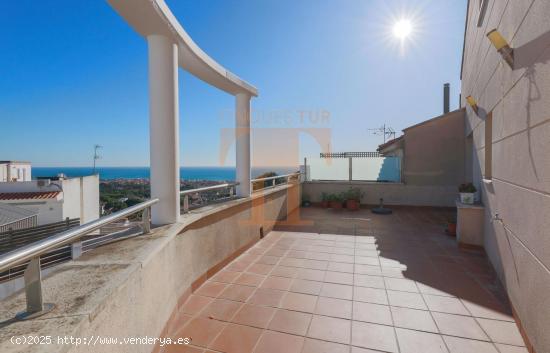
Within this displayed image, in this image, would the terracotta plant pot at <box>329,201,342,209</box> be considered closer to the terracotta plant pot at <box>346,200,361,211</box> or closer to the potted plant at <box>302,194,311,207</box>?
the terracotta plant pot at <box>346,200,361,211</box>

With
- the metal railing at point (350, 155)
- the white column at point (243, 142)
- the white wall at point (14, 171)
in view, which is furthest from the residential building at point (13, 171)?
the metal railing at point (350, 155)

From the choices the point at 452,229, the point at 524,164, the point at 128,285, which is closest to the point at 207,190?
the point at 128,285

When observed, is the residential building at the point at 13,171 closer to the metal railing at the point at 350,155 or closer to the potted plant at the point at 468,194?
the metal railing at the point at 350,155

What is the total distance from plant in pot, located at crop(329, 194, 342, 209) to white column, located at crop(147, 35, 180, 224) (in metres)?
6.08

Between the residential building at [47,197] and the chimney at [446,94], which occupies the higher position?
the chimney at [446,94]

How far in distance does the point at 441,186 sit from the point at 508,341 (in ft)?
20.7

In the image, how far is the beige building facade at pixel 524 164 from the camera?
156 centimetres

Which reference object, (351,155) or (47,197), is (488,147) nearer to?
(351,155)

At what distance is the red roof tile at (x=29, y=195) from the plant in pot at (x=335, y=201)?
33.9 feet

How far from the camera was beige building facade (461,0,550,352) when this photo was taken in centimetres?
156

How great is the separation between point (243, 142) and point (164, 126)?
1922mm

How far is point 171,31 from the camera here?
6.97 ft

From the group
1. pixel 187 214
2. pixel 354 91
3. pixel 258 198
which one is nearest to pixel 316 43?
pixel 354 91

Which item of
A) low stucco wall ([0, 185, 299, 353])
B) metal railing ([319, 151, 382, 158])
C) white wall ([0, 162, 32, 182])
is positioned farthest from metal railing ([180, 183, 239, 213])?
white wall ([0, 162, 32, 182])
